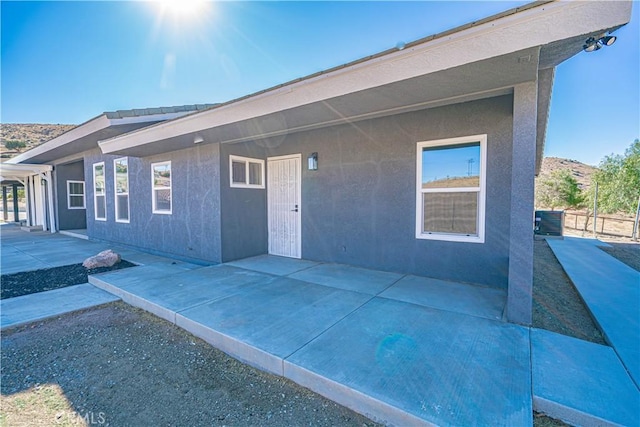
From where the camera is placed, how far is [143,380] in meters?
2.53

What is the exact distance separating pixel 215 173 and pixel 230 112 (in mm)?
1983

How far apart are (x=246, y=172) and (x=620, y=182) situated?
66.7ft

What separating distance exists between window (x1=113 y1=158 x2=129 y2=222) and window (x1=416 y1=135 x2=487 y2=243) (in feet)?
28.8

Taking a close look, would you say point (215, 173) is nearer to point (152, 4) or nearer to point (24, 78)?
point (152, 4)

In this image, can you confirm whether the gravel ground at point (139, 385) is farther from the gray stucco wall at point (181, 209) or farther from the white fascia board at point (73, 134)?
the white fascia board at point (73, 134)

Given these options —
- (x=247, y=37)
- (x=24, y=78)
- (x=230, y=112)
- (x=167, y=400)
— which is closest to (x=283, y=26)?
(x=247, y=37)

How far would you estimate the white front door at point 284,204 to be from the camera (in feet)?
21.8

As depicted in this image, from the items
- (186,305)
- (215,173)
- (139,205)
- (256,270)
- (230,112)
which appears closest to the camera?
(186,305)

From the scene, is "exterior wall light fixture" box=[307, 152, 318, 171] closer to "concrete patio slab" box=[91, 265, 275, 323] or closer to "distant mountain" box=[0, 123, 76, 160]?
"concrete patio slab" box=[91, 265, 275, 323]

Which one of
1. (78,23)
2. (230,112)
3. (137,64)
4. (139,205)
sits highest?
(78,23)

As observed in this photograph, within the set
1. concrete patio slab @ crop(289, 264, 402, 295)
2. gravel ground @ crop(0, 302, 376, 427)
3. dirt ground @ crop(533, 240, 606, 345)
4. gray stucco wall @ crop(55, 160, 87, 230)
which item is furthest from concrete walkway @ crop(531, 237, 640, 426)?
gray stucco wall @ crop(55, 160, 87, 230)

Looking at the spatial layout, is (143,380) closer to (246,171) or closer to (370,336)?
(370,336)

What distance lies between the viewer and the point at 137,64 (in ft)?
28.6

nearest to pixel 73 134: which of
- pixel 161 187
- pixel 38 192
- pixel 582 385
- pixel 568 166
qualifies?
pixel 161 187
